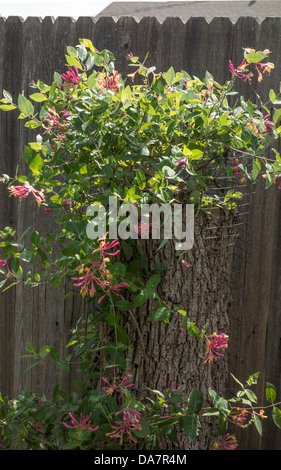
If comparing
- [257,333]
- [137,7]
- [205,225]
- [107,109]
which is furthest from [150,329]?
[137,7]

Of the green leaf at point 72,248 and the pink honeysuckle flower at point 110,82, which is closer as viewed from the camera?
the green leaf at point 72,248

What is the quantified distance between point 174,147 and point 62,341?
1.42m

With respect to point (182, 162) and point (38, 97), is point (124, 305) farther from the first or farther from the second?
point (38, 97)

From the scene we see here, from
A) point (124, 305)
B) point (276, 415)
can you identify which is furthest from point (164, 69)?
point (276, 415)

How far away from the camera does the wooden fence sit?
225 centimetres

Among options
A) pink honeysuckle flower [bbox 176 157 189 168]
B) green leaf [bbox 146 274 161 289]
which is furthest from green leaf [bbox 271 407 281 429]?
pink honeysuckle flower [bbox 176 157 189 168]

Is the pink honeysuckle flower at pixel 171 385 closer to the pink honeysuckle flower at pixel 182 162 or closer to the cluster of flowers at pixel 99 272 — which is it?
the cluster of flowers at pixel 99 272

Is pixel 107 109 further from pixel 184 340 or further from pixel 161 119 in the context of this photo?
pixel 184 340

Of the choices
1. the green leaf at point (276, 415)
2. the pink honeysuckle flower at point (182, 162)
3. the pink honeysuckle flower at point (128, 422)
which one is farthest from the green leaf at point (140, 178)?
the green leaf at point (276, 415)

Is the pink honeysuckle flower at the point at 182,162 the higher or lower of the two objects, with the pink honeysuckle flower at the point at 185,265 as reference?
higher

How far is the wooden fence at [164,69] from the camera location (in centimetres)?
225

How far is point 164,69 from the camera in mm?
2324

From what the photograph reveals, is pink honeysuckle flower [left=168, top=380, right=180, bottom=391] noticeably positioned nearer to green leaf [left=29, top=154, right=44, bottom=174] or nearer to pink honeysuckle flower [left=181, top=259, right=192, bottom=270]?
pink honeysuckle flower [left=181, top=259, right=192, bottom=270]

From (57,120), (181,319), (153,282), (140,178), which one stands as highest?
(57,120)
